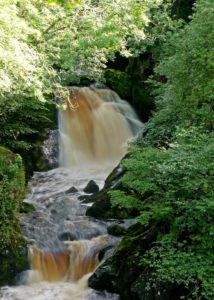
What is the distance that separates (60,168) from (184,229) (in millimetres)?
11255

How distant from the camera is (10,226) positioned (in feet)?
31.2

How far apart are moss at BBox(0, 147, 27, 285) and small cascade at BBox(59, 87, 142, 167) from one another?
26.6 ft

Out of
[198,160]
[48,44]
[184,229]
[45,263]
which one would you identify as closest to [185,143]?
[198,160]

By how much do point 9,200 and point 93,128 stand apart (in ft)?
33.6

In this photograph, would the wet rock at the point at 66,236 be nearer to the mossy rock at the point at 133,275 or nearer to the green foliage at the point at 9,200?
the green foliage at the point at 9,200

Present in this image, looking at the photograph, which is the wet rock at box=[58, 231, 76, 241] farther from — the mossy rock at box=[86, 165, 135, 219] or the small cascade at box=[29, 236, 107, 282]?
the mossy rock at box=[86, 165, 135, 219]

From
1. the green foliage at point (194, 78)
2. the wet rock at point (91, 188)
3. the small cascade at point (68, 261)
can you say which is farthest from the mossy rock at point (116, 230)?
the wet rock at point (91, 188)

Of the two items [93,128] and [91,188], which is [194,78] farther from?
[93,128]

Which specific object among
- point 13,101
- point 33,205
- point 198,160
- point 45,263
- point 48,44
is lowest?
point 45,263

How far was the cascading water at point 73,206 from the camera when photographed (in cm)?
927

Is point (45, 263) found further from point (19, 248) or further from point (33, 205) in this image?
point (33, 205)

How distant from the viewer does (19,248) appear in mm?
9641

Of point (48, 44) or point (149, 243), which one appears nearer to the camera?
point (149, 243)

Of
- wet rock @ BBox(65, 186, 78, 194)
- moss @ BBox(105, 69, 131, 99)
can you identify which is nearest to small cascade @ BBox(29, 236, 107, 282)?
wet rock @ BBox(65, 186, 78, 194)
